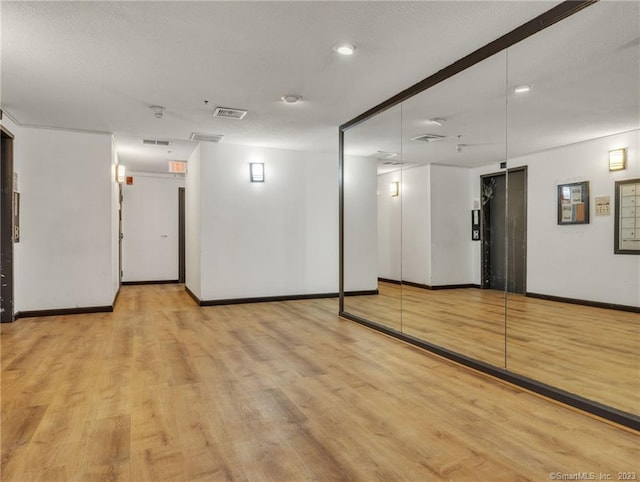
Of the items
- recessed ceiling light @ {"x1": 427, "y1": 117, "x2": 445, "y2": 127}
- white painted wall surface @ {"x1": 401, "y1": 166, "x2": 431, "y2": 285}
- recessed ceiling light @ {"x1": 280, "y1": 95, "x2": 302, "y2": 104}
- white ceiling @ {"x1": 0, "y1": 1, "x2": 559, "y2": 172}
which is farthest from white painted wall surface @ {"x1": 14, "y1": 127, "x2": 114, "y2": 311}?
recessed ceiling light @ {"x1": 427, "y1": 117, "x2": 445, "y2": 127}

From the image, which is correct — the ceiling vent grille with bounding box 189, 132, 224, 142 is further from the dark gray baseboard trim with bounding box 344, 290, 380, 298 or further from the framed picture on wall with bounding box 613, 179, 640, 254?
the framed picture on wall with bounding box 613, 179, 640, 254

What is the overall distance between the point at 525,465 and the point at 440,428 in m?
0.50

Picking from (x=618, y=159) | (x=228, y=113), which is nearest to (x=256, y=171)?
(x=228, y=113)

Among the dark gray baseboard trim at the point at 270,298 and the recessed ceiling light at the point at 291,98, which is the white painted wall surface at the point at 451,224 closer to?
the dark gray baseboard trim at the point at 270,298

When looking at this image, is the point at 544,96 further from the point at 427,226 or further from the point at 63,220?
the point at 63,220

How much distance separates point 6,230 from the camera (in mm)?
5324

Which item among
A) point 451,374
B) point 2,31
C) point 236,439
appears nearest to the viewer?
point 236,439

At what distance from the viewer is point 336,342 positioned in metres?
4.35

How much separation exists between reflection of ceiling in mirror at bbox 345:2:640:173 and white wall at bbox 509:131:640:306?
0.15 meters

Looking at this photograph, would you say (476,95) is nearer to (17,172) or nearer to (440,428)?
(440,428)

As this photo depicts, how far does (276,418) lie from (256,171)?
203 inches

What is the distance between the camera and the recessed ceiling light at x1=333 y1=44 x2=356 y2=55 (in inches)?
129

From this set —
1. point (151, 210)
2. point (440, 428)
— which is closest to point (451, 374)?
point (440, 428)

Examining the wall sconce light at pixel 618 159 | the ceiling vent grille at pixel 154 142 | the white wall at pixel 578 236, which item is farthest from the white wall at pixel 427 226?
the ceiling vent grille at pixel 154 142
